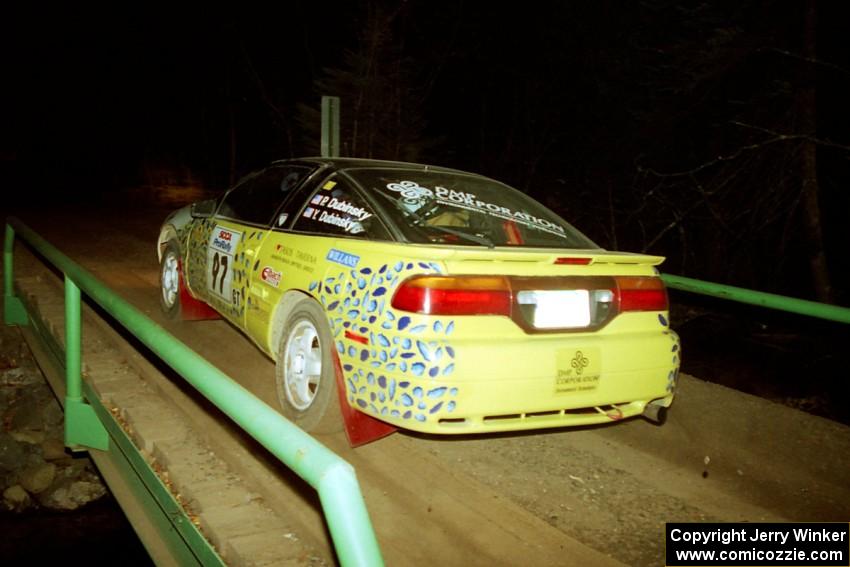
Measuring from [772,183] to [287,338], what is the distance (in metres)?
7.67

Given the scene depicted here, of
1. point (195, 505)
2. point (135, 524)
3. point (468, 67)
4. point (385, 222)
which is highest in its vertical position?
point (468, 67)

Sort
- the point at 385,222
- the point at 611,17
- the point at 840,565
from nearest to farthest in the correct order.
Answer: the point at 840,565, the point at 385,222, the point at 611,17

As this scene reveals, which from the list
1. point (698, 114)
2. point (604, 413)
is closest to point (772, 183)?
point (698, 114)

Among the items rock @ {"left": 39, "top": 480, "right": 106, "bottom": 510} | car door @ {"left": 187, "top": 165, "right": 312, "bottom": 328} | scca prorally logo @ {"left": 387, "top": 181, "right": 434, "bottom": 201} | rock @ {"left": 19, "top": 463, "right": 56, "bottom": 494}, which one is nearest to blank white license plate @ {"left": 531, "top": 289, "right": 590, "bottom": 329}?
scca prorally logo @ {"left": 387, "top": 181, "right": 434, "bottom": 201}

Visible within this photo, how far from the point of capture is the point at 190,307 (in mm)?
5781

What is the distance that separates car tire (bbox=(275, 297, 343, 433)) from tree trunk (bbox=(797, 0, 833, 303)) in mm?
7303

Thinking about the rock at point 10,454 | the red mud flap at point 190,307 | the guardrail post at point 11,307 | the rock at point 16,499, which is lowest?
the rock at point 16,499

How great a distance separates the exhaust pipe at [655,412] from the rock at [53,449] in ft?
19.7

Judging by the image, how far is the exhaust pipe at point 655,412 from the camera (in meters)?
3.74

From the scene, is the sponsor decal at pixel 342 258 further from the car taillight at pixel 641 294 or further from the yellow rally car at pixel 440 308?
the car taillight at pixel 641 294

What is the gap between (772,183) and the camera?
8.96 m

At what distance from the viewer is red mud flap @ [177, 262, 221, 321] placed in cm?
577

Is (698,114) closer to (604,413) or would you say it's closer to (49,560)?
(604,413)

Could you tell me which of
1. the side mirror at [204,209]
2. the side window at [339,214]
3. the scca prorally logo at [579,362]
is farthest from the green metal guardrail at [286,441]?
the side mirror at [204,209]
